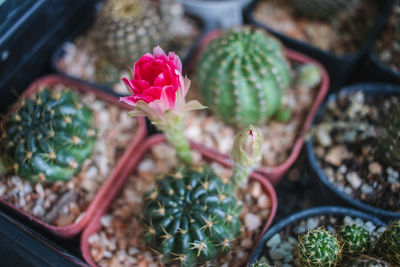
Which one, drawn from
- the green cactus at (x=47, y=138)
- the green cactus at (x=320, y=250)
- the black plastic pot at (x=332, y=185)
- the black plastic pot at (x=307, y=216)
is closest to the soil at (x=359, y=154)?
the black plastic pot at (x=332, y=185)

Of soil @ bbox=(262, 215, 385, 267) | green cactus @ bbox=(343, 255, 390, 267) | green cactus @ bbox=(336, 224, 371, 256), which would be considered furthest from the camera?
soil @ bbox=(262, 215, 385, 267)

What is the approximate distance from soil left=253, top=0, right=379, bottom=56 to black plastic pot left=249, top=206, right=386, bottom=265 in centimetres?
87

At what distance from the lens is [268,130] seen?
1.50 m

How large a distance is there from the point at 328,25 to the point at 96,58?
1192 millimetres

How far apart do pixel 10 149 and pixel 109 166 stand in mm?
351

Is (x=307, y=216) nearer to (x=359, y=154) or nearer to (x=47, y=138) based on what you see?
(x=359, y=154)

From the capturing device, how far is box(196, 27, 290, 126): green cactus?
4.12 ft

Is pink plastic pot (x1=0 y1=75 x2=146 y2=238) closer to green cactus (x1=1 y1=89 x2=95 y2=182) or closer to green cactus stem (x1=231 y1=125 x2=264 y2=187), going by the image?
green cactus (x1=1 y1=89 x2=95 y2=182)

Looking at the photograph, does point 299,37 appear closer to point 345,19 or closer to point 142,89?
point 345,19

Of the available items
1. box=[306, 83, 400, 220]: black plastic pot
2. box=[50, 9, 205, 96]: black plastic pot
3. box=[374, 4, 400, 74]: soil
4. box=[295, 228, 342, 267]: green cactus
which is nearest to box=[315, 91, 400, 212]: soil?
box=[306, 83, 400, 220]: black plastic pot

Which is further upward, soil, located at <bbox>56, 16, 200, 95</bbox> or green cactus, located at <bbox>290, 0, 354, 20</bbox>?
soil, located at <bbox>56, 16, 200, 95</bbox>

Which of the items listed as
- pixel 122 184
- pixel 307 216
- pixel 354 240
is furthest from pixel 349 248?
pixel 122 184

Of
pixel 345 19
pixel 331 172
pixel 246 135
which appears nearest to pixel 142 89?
pixel 246 135

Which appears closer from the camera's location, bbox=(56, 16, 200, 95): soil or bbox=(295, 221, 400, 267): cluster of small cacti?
bbox=(295, 221, 400, 267): cluster of small cacti
